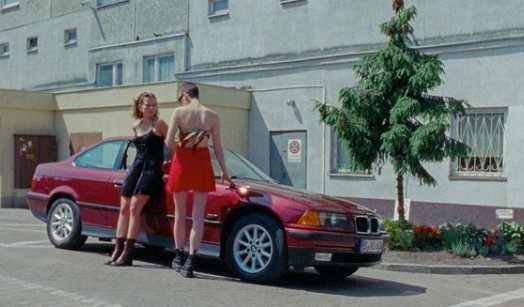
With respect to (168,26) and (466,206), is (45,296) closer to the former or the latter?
(466,206)

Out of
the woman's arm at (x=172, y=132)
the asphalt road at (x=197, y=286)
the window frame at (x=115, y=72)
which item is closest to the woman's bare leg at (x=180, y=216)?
the asphalt road at (x=197, y=286)

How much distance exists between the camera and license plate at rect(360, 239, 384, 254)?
7969mm

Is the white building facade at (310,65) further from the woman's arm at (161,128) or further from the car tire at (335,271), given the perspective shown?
the woman's arm at (161,128)

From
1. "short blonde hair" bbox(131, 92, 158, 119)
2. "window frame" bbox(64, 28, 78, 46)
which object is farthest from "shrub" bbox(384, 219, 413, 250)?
"window frame" bbox(64, 28, 78, 46)

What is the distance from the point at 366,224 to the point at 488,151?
772 cm

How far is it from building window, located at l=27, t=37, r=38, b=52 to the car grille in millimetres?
21124

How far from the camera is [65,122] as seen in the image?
67.5 feet

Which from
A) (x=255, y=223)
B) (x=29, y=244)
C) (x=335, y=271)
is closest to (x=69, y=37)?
(x=29, y=244)

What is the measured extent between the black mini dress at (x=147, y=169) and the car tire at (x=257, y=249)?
115cm

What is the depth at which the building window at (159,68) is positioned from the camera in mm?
22203

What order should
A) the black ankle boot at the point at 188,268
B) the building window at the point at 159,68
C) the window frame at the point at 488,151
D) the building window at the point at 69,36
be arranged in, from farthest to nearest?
the building window at the point at 69,36 < the building window at the point at 159,68 < the window frame at the point at 488,151 < the black ankle boot at the point at 188,268

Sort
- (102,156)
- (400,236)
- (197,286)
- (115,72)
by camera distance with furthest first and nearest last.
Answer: (115,72) → (400,236) → (102,156) → (197,286)

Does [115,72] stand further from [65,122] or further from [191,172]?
[191,172]

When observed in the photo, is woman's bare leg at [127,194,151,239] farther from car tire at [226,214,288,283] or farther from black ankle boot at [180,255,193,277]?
car tire at [226,214,288,283]
